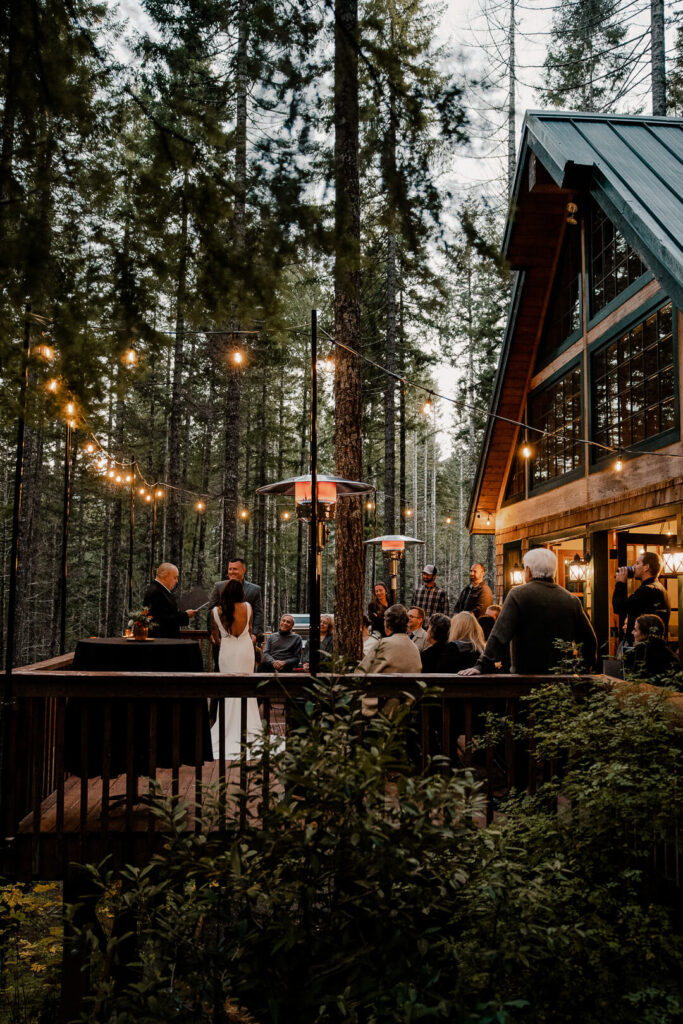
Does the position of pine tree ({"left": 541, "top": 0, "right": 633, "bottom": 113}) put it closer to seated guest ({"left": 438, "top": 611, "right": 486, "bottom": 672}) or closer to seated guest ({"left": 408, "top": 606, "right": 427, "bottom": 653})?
seated guest ({"left": 408, "top": 606, "right": 427, "bottom": 653})

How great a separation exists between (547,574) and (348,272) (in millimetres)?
2586

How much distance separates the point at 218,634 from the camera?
23.0 feet

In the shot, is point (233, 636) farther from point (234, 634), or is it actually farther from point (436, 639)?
point (436, 639)

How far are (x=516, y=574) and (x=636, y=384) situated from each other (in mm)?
5778

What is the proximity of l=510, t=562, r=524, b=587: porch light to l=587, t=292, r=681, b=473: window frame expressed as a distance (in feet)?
12.1

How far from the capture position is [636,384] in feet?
33.2

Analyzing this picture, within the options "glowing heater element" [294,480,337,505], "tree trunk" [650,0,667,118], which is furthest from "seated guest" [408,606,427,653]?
"tree trunk" [650,0,667,118]

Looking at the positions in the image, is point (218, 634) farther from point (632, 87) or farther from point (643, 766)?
point (632, 87)

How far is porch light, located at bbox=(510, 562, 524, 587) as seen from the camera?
1465cm

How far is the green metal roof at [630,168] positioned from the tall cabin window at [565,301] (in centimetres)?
156

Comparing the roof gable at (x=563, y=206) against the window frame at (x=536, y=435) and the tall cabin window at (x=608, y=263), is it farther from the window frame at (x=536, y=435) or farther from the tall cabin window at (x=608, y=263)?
the tall cabin window at (x=608, y=263)

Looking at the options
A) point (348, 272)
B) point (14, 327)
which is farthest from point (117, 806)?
point (348, 272)

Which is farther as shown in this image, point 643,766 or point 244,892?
point 643,766

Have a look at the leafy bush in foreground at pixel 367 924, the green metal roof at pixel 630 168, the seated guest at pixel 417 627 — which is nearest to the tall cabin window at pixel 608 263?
the green metal roof at pixel 630 168
